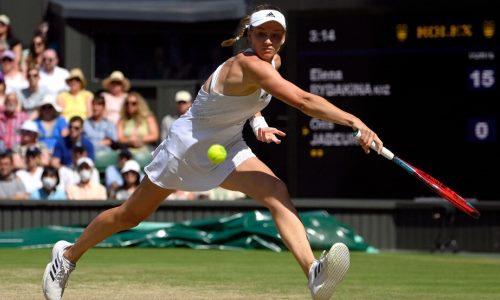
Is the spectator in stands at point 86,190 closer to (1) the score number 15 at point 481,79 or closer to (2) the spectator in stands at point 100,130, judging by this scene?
(2) the spectator in stands at point 100,130

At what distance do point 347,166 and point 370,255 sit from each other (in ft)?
6.22

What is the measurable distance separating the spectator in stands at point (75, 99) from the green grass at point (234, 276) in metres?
2.87

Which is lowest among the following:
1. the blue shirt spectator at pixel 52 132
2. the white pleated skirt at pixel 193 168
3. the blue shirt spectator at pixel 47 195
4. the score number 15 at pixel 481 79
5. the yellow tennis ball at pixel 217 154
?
the blue shirt spectator at pixel 47 195

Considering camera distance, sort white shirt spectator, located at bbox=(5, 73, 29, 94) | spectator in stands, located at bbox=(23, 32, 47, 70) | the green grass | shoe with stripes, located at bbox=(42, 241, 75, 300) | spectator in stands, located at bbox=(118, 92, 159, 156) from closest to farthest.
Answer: shoe with stripes, located at bbox=(42, 241, 75, 300) < the green grass < spectator in stands, located at bbox=(118, 92, 159, 156) < white shirt spectator, located at bbox=(5, 73, 29, 94) < spectator in stands, located at bbox=(23, 32, 47, 70)

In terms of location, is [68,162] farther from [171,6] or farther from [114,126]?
[171,6]

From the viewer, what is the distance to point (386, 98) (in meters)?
16.8

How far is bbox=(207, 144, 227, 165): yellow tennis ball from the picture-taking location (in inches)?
328

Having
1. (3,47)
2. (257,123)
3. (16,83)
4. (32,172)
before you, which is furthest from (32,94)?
(257,123)

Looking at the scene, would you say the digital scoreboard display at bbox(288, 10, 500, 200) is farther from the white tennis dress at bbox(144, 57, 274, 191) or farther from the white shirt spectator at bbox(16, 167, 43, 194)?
the white tennis dress at bbox(144, 57, 274, 191)

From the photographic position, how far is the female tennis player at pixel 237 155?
786cm

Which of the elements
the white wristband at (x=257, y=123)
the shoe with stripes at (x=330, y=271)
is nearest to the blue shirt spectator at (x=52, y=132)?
the white wristband at (x=257, y=123)

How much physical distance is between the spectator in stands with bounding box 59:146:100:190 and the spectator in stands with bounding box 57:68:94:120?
97 centimetres

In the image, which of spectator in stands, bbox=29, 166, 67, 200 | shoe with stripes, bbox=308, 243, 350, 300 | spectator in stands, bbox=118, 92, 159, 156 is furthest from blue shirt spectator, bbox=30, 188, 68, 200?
shoe with stripes, bbox=308, 243, 350, 300

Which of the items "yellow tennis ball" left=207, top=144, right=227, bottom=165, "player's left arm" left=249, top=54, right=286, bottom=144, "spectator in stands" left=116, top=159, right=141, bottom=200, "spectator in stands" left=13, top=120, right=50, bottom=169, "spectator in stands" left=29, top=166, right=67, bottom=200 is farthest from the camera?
"spectator in stands" left=13, top=120, right=50, bottom=169
